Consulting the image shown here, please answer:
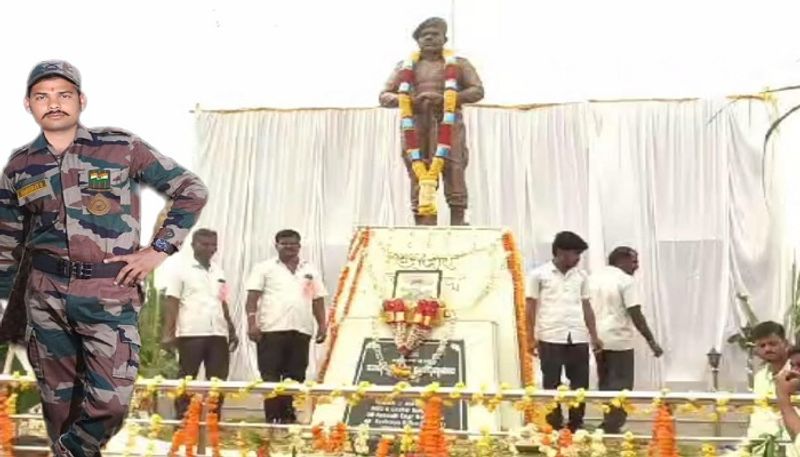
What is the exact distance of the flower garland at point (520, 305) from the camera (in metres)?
5.84

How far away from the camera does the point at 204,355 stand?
235 inches

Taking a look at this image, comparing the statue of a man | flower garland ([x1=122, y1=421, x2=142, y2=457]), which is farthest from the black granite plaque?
the statue of a man

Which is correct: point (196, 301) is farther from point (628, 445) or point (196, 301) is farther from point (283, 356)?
point (628, 445)


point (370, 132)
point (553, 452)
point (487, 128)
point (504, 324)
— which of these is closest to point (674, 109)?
point (487, 128)

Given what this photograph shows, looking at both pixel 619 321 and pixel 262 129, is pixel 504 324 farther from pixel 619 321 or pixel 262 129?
pixel 262 129

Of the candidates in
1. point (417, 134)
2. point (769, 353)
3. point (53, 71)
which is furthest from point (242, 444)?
point (53, 71)

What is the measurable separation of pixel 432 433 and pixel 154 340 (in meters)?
4.91

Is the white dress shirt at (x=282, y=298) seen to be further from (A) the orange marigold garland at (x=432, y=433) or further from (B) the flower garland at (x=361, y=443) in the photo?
(A) the orange marigold garland at (x=432, y=433)

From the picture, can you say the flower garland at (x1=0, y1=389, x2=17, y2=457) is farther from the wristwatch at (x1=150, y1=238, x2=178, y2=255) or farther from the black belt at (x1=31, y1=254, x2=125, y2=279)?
the wristwatch at (x1=150, y1=238, x2=178, y2=255)

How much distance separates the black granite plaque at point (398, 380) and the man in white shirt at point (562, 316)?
0.51m

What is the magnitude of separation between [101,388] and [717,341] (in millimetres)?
Answer: 8370

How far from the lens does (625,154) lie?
10.1 meters

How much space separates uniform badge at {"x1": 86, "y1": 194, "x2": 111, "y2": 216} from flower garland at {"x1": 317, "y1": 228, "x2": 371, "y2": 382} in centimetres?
350

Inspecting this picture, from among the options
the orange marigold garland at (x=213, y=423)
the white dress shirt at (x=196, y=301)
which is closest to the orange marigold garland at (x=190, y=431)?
the orange marigold garland at (x=213, y=423)
